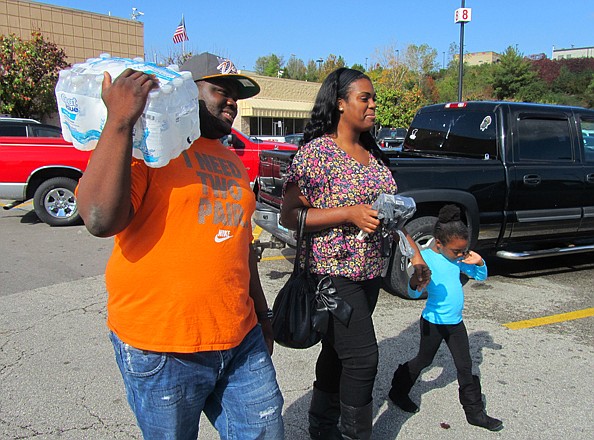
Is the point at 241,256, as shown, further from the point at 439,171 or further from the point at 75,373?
the point at 439,171

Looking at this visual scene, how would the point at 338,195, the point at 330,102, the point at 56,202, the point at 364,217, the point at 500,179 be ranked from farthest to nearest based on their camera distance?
the point at 56,202, the point at 500,179, the point at 330,102, the point at 338,195, the point at 364,217

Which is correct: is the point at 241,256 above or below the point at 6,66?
below

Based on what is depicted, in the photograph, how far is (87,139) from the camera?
137 centimetres

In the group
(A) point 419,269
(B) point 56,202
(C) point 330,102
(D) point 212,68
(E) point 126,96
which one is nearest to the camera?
(E) point 126,96

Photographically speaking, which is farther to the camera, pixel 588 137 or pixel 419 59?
pixel 419 59

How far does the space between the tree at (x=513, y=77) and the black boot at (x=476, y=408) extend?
2387 inches

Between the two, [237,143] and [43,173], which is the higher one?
[237,143]

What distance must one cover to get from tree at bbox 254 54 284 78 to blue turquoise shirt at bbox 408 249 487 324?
85.7 metres

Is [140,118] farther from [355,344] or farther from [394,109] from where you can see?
[394,109]

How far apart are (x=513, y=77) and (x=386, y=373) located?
202 ft

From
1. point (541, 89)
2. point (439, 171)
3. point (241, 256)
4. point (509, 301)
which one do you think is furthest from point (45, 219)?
point (541, 89)

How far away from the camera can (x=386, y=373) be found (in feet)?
11.7

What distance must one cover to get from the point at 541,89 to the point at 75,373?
2582 inches

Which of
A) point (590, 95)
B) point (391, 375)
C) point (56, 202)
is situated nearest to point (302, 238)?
point (391, 375)
